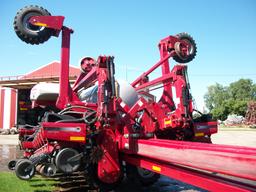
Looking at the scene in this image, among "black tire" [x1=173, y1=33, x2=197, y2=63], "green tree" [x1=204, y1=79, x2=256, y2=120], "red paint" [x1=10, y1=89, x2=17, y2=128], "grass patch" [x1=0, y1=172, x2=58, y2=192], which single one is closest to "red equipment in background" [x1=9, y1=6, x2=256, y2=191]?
"grass patch" [x1=0, y1=172, x2=58, y2=192]

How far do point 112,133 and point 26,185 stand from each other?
7.47ft

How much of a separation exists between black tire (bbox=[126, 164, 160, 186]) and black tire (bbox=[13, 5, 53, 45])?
3.14 meters

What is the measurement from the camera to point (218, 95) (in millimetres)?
82062

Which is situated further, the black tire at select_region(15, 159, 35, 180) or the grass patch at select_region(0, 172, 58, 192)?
the grass patch at select_region(0, 172, 58, 192)

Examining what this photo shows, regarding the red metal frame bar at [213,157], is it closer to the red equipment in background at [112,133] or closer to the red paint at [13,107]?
the red equipment in background at [112,133]

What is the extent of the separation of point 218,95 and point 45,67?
57.9 m

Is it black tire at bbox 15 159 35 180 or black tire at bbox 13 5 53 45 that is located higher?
black tire at bbox 13 5 53 45

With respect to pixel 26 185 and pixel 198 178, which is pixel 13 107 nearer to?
pixel 26 185

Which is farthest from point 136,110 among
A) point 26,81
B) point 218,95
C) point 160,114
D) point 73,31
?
point 218,95

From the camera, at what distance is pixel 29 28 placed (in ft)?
20.2

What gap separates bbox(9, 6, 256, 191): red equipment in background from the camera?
361cm

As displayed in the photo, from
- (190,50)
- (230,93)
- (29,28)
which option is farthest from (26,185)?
(230,93)

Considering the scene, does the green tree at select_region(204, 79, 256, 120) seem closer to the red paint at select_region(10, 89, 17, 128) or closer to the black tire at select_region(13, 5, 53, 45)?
the red paint at select_region(10, 89, 17, 128)

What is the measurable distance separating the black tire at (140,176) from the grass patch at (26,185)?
1530mm
